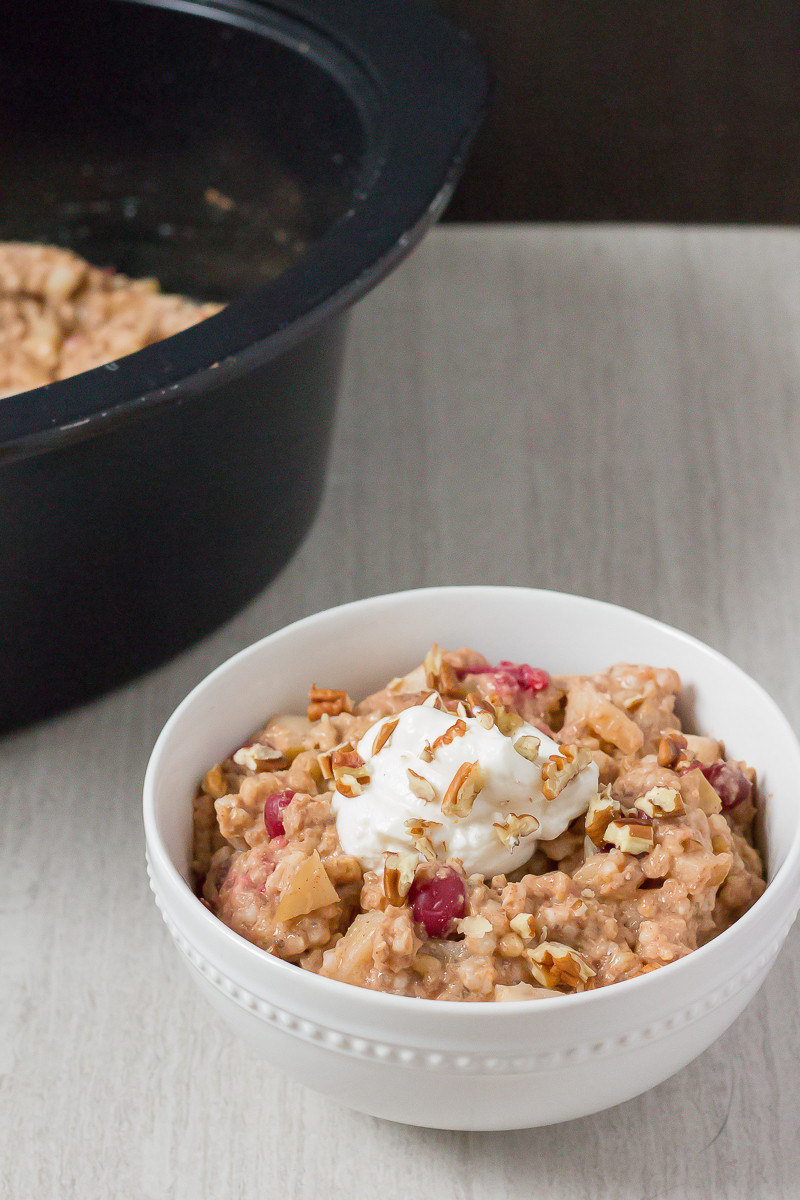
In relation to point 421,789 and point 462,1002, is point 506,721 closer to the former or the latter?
point 421,789

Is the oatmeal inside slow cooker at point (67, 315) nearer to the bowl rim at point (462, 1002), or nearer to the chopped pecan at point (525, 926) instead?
the bowl rim at point (462, 1002)

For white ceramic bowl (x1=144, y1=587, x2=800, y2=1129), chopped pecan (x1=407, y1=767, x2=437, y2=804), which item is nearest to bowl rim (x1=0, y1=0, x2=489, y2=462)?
white ceramic bowl (x1=144, y1=587, x2=800, y2=1129)

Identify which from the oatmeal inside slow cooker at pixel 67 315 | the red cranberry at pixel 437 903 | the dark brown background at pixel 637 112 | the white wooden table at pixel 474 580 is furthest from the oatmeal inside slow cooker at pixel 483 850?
the dark brown background at pixel 637 112

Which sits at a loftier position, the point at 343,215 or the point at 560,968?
the point at 343,215

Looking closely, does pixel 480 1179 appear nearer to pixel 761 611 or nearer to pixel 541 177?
pixel 761 611

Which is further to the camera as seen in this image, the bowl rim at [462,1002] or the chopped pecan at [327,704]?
the chopped pecan at [327,704]

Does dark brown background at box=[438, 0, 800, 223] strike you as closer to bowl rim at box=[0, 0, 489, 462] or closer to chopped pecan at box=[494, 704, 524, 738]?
bowl rim at box=[0, 0, 489, 462]

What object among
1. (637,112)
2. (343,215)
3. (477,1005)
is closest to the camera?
(477,1005)

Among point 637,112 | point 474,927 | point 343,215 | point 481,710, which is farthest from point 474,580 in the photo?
point 637,112
